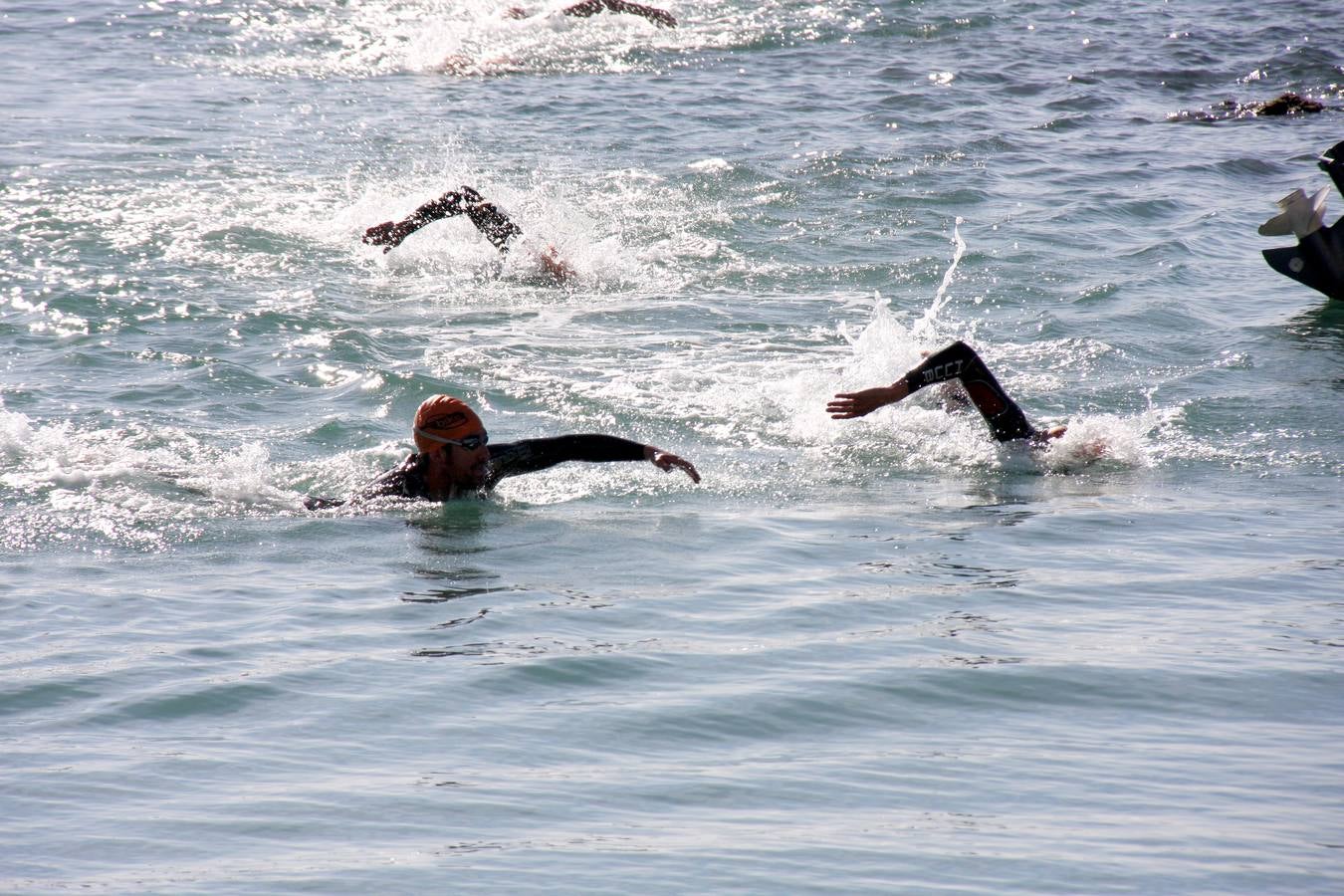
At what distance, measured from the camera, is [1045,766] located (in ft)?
20.1

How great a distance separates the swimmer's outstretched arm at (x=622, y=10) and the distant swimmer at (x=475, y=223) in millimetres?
14558

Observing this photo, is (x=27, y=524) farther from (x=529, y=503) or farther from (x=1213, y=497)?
(x=1213, y=497)

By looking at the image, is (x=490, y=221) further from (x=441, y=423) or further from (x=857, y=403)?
(x=857, y=403)

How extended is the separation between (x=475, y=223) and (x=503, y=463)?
6504 mm

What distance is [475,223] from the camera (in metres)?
16.4

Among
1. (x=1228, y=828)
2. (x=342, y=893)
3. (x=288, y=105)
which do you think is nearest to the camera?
(x=342, y=893)

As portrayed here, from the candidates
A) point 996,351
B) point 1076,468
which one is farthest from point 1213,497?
point 996,351

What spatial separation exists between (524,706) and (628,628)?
122cm

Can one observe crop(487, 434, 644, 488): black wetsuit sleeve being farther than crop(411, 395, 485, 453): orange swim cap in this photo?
No

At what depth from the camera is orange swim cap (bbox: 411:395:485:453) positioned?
1027cm

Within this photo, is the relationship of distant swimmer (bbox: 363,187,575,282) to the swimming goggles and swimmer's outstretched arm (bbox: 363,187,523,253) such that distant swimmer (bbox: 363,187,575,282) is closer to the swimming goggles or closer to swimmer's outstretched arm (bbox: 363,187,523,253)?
swimmer's outstretched arm (bbox: 363,187,523,253)

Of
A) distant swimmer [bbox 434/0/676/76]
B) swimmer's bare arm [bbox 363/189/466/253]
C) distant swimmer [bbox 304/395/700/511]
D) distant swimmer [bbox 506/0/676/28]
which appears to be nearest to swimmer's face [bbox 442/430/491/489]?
distant swimmer [bbox 304/395/700/511]

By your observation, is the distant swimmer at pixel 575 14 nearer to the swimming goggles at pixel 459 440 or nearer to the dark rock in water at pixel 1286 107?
the dark rock in water at pixel 1286 107

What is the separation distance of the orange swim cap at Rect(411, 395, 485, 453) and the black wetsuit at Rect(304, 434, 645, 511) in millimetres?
150
